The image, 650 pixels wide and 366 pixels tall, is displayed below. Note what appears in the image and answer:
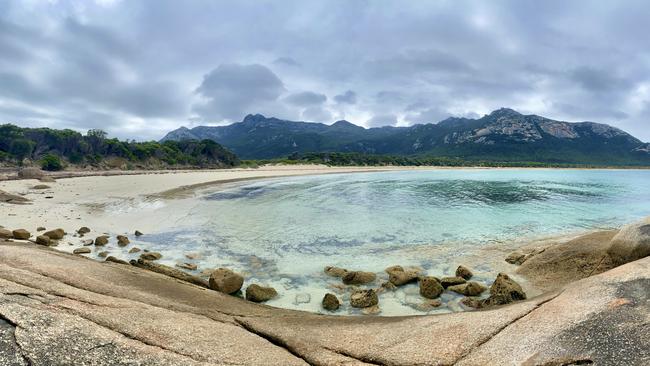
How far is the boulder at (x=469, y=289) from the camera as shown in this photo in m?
12.2

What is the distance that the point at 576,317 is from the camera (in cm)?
653

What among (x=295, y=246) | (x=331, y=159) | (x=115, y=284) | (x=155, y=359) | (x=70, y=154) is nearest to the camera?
(x=155, y=359)

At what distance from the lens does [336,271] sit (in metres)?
14.9

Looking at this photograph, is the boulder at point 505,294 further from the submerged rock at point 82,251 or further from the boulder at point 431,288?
the submerged rock at point 82,251

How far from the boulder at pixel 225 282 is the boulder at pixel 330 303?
337 cm

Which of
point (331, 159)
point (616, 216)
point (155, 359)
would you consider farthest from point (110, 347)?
point (331, 159)

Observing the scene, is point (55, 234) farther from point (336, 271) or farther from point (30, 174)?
point (30, 174)

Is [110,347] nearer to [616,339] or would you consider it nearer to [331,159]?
[616,339]

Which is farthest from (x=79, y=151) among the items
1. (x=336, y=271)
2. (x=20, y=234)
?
(x=336, y=271)

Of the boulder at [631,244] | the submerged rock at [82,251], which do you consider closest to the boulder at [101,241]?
the submerged rock at [82,251]

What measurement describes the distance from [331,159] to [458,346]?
439ft

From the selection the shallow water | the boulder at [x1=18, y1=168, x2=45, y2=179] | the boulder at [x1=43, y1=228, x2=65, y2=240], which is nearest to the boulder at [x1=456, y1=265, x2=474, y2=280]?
the shallow water

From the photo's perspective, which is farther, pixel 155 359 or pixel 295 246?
pixel 295 246

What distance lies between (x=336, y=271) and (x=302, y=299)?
2.96m
